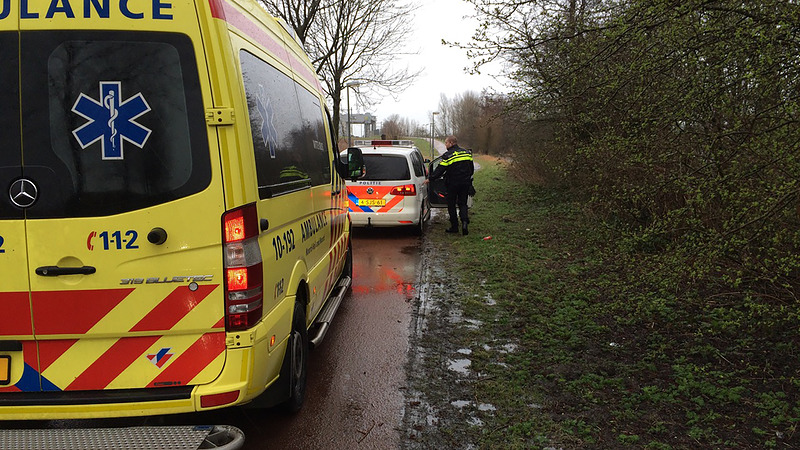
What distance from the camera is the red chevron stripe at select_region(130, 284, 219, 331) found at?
2.72m

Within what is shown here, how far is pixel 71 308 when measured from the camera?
2660mm

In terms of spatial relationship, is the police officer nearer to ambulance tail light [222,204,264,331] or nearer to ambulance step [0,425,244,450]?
ambulance tail light [222,204,264,331]

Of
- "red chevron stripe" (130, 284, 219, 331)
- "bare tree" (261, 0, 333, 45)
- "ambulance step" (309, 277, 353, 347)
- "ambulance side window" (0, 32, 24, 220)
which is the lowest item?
"ambulance step" (309, 277, 353, 347)

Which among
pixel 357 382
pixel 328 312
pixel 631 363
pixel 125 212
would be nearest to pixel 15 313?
pixel 125 212

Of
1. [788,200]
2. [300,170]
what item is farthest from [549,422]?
[300,170]

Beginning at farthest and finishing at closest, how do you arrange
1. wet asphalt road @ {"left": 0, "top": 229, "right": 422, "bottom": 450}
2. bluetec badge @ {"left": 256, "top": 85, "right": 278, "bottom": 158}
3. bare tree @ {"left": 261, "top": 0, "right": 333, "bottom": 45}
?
1. bare tree @ {"left": 261, "top": 0, "right": 333, "bottom": 45}
2. wet asphalt road @ {"left": 0, "top": 229, "right": 422, "bottom": 450}
3. bluetec badge @ {"left": 256, "top": 85, "right": 278, "bottom": 158}

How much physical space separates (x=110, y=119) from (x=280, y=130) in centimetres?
116

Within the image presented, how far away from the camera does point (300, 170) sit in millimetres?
3990

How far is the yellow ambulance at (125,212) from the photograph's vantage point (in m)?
2.58

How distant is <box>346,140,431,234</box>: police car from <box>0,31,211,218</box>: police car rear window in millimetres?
7598

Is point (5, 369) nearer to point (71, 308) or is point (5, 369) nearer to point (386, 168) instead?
point (71, 308)

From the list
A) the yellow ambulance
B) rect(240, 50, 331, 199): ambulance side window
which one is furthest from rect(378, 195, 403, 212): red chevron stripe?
the yellow ambulance

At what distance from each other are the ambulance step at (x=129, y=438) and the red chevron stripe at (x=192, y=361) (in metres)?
0.23

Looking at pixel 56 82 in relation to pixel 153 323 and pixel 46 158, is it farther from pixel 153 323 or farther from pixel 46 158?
pixel 153 323
